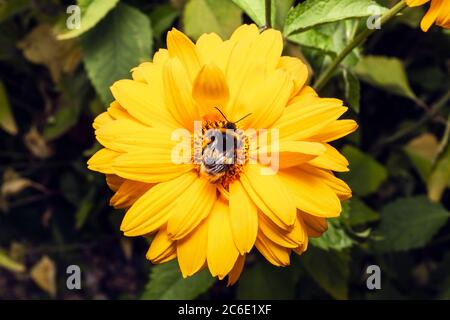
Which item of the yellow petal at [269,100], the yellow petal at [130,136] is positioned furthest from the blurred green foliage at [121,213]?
the yellow petal at [130,136]

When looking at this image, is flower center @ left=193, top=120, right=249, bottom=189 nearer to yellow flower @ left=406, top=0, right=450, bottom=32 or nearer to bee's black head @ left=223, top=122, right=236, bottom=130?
bee's black head @ left=223, top=122, right=236, bottom=130

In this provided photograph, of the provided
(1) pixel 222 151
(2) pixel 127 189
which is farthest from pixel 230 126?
(2) pixel 127 189

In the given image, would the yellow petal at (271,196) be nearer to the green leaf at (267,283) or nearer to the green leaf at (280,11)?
the green leaf at (280,11)

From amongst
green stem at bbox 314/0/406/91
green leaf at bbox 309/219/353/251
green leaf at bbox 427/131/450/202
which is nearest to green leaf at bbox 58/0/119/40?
green stem at bbox 314/0/406/91

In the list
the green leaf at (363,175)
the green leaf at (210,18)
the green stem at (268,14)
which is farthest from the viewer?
the green leaf at (363,175)

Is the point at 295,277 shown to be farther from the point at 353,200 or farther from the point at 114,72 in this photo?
the point at 114,72
